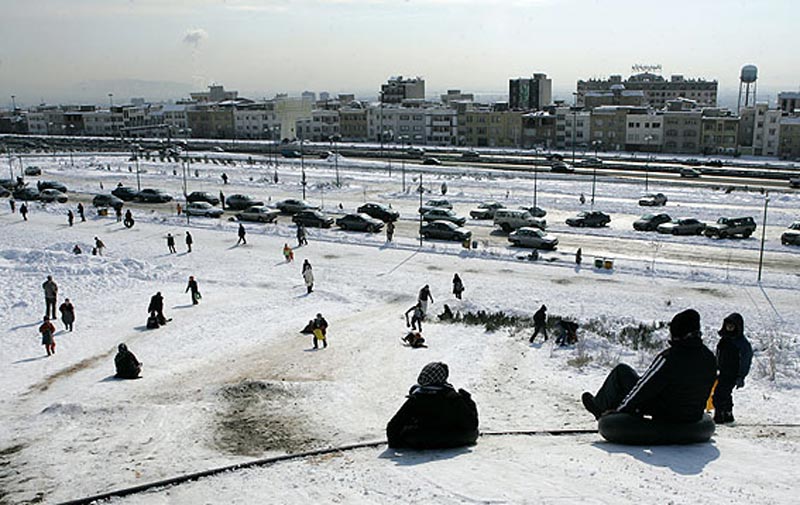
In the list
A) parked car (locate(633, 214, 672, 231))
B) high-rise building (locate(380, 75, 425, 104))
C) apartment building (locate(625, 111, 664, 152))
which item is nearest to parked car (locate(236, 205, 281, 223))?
parked car (locate(633, 214, 672, 231))

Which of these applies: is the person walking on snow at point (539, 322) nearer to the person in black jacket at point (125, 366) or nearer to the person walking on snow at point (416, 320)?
the person walking on snow at point (416, 320)

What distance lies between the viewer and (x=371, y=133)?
431 ft

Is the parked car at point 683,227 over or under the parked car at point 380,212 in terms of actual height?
under

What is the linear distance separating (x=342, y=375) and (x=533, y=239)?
2214 centimetres

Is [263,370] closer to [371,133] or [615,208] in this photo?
[615,208]

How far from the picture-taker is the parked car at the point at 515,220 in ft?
136

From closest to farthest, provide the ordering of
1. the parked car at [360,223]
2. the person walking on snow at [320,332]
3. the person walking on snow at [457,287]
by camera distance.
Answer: the person walking on snow at [320,332]
the person walking on snow at [457,287]
the parked car at [360,223]

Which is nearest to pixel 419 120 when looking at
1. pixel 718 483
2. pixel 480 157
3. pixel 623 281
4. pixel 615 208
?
pixel 480 157

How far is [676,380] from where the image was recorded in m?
8.07

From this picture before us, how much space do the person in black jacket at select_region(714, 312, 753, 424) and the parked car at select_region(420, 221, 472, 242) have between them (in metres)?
27.8

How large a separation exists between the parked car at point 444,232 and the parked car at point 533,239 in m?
2.55

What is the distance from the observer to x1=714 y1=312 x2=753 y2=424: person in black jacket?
985 cm

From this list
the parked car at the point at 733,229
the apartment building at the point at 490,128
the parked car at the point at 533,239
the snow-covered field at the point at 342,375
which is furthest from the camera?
Answer: the apartment building at the point at 490,128

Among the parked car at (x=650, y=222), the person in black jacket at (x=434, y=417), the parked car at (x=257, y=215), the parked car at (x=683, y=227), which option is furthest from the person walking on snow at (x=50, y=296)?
the parked car at (x=650, y=222)
